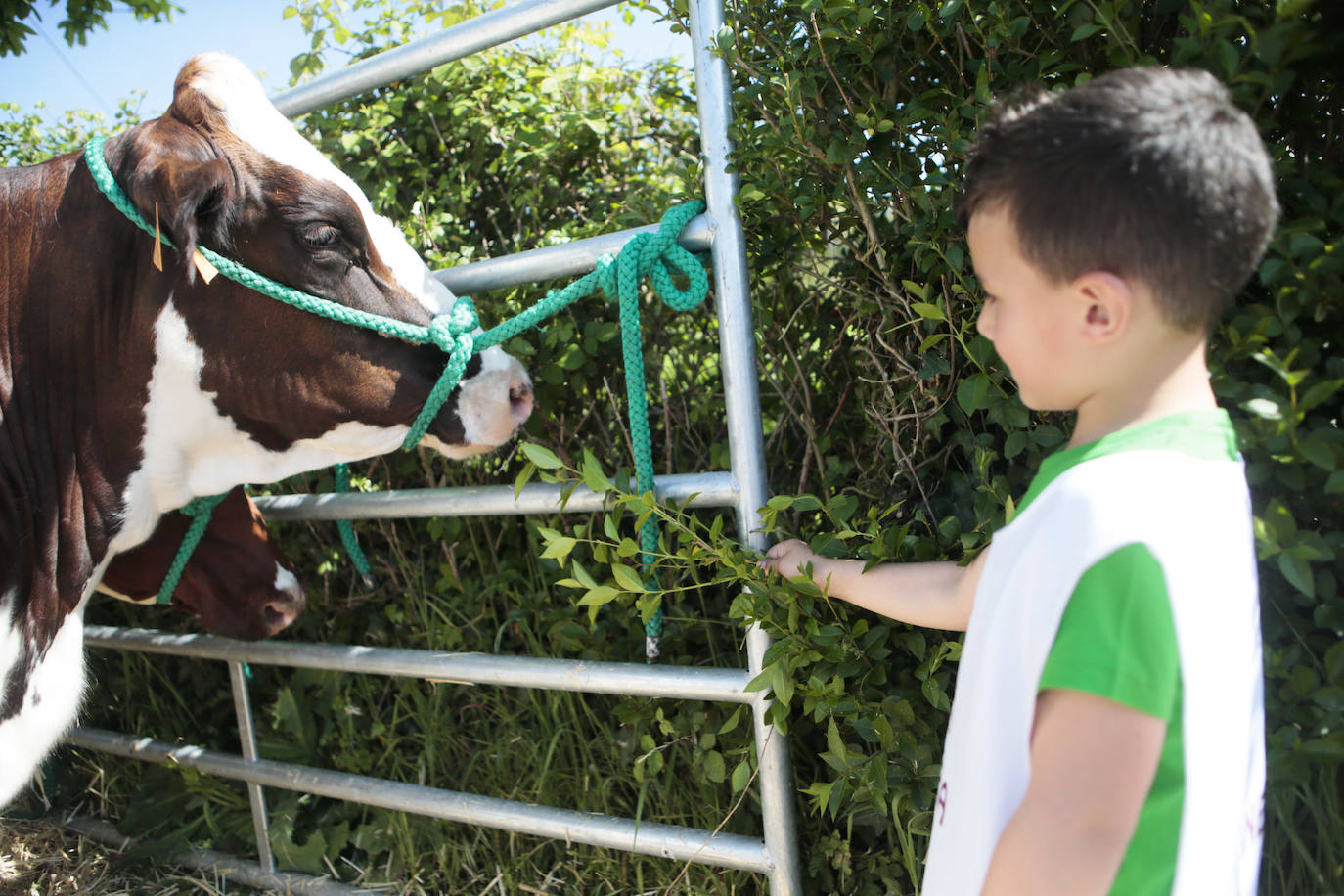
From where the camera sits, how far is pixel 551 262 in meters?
1.71

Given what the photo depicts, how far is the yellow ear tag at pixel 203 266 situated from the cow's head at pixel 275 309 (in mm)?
25

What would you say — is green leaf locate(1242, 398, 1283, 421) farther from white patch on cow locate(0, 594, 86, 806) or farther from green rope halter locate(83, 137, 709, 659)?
white patch on cow locate(0, 594, 86, 806)

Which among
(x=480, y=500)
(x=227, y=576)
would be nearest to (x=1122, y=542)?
(x=480, y=500)

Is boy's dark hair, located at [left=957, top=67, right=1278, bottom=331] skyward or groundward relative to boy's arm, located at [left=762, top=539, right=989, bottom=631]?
skyward

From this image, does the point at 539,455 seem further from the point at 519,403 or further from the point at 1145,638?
the point at 1145,638

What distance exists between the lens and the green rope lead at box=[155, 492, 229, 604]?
6.25 ft

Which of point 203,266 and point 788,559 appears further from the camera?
point 203,266

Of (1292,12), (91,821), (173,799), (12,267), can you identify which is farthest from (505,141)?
(91,821)

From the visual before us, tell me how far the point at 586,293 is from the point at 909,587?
768 mm

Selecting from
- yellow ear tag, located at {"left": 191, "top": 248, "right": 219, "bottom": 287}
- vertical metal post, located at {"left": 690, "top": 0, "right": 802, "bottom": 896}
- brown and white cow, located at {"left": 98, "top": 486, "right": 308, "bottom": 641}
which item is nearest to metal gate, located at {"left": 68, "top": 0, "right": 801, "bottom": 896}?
vertical metal post, located at {"left": 690, "top": 0, "right": 802, "bottom": 896}

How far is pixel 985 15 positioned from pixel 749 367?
0.63 metres

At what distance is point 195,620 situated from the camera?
2.68 meters

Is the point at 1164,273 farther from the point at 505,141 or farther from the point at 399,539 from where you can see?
the point at 399,539

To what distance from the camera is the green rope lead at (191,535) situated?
6.25 feet
